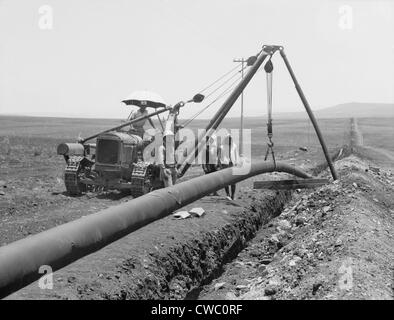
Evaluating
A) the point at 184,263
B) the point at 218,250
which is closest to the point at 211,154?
the point at 218,250

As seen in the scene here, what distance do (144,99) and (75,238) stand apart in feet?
30.6

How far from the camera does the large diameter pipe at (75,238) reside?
414cm

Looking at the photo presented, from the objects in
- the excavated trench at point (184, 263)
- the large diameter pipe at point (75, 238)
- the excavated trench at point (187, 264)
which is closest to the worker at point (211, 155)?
the excavated trench at point (184, 263)

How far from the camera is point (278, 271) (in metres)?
7.40

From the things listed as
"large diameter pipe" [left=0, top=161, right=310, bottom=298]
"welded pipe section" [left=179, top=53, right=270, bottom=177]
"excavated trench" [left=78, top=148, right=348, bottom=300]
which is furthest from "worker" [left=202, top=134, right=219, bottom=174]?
"large diameter pipe" [left=0, top=161, right=310, bottom=298]

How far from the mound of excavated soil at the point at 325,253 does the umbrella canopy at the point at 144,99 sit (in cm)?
420

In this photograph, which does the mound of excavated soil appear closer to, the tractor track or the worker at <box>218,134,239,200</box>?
the tractor track

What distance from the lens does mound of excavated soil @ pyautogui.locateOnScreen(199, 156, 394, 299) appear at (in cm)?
575

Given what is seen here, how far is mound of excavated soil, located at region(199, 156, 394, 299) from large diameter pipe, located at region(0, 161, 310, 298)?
1.63 metres

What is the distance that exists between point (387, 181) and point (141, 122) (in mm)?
7853

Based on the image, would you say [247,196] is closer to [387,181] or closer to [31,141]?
[387,181]

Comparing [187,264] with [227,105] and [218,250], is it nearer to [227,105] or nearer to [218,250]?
[218,250]

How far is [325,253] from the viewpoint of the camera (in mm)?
7473

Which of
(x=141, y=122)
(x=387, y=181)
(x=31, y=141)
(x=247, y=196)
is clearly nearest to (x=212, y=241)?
(x=247, y=196)
